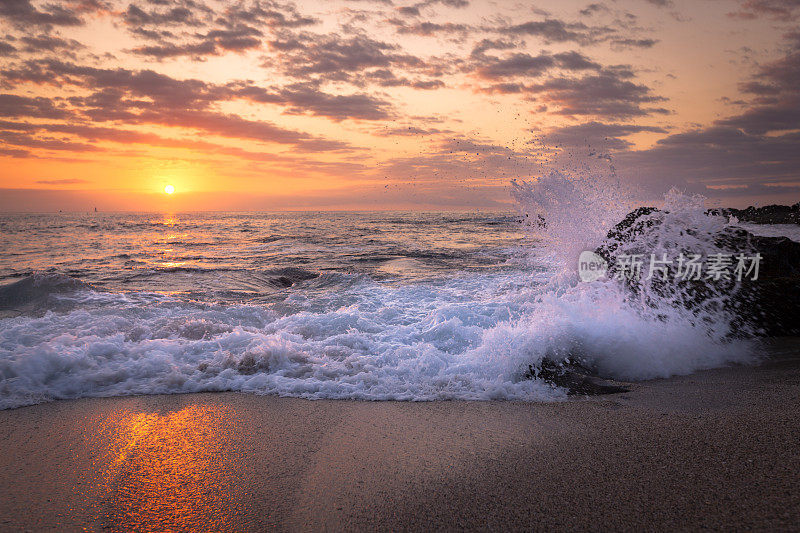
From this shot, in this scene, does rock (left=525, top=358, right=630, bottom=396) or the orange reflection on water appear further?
rock (left=525, top=358, right=630, bottom=396)

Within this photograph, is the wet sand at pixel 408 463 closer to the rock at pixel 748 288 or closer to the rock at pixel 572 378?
the rock at pixel 572 378

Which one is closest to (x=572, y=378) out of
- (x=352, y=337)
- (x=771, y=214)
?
(x=352, y=337)

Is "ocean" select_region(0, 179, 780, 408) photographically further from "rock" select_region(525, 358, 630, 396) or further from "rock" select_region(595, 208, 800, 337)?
"rock" select_region(595, 208, 800, 337)

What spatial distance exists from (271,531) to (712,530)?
2.00 meters

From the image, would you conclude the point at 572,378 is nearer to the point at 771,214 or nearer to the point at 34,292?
the point at 34,292

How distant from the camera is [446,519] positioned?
2094 mm

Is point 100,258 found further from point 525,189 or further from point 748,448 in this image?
point 748,448

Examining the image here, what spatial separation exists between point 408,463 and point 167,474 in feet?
4.74

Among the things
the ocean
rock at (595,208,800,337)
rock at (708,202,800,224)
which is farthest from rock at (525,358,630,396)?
rock at (708,202,800,224)

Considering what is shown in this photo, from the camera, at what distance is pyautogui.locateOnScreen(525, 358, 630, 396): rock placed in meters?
3.81

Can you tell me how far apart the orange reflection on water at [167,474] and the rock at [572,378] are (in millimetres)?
2832

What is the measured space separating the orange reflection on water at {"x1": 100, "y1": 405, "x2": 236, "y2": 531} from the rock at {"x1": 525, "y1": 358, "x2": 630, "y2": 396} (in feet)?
9.29

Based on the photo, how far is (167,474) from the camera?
2.56 meters

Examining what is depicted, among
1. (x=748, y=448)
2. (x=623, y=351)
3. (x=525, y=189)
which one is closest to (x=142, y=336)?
(x=623, y=351)
